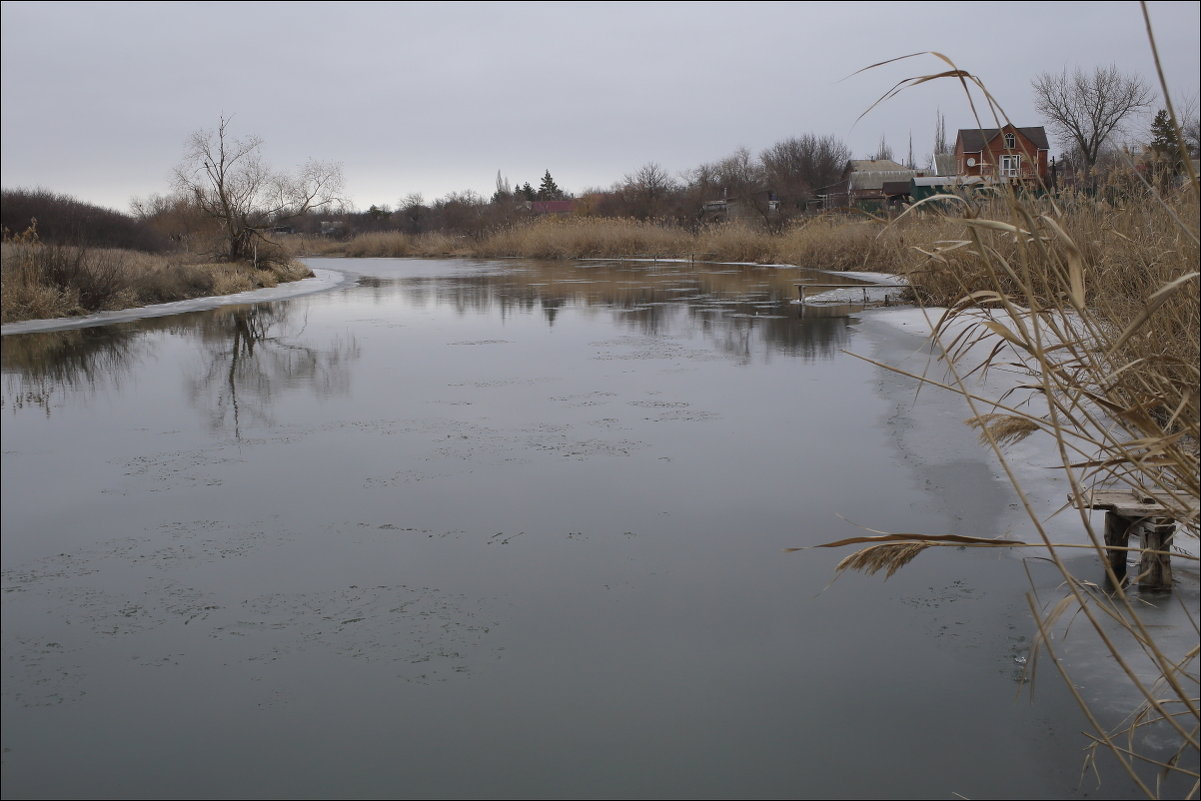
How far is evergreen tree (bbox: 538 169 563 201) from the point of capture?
296 feet

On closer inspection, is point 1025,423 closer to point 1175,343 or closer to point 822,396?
point 1175,343

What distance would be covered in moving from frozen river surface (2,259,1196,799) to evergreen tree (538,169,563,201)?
83.7 meters

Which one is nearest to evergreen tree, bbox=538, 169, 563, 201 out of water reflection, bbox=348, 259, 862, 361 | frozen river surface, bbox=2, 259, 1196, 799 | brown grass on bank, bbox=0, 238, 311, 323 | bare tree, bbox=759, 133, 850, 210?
bare tree, bbox=759, 133, 850, 210

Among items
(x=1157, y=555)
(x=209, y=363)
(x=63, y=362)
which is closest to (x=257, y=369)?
(x=209, y=363)

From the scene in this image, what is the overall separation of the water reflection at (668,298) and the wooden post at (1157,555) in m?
7.00

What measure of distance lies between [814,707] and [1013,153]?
5.85 ft

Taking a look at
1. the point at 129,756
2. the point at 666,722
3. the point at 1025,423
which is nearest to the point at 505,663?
the point at 666,722

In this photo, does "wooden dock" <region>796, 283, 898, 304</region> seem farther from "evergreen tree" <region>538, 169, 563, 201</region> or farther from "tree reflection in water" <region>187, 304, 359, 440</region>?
"evergreen tree" <region>538, 169, 563, 201</region>

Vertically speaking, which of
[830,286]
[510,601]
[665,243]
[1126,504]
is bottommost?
[510,601]

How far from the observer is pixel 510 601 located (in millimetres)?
3982

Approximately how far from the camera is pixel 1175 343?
416cm

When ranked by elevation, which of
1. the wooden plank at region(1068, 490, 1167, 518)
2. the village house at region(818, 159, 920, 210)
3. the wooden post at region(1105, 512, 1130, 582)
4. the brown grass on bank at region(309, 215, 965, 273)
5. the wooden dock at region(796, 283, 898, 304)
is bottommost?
the wooden post at region(1105, 512, 1130, 582)

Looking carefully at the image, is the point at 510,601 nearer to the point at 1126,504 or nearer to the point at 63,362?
the point at 1126,504

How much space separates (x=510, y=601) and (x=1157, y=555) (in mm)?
2545
